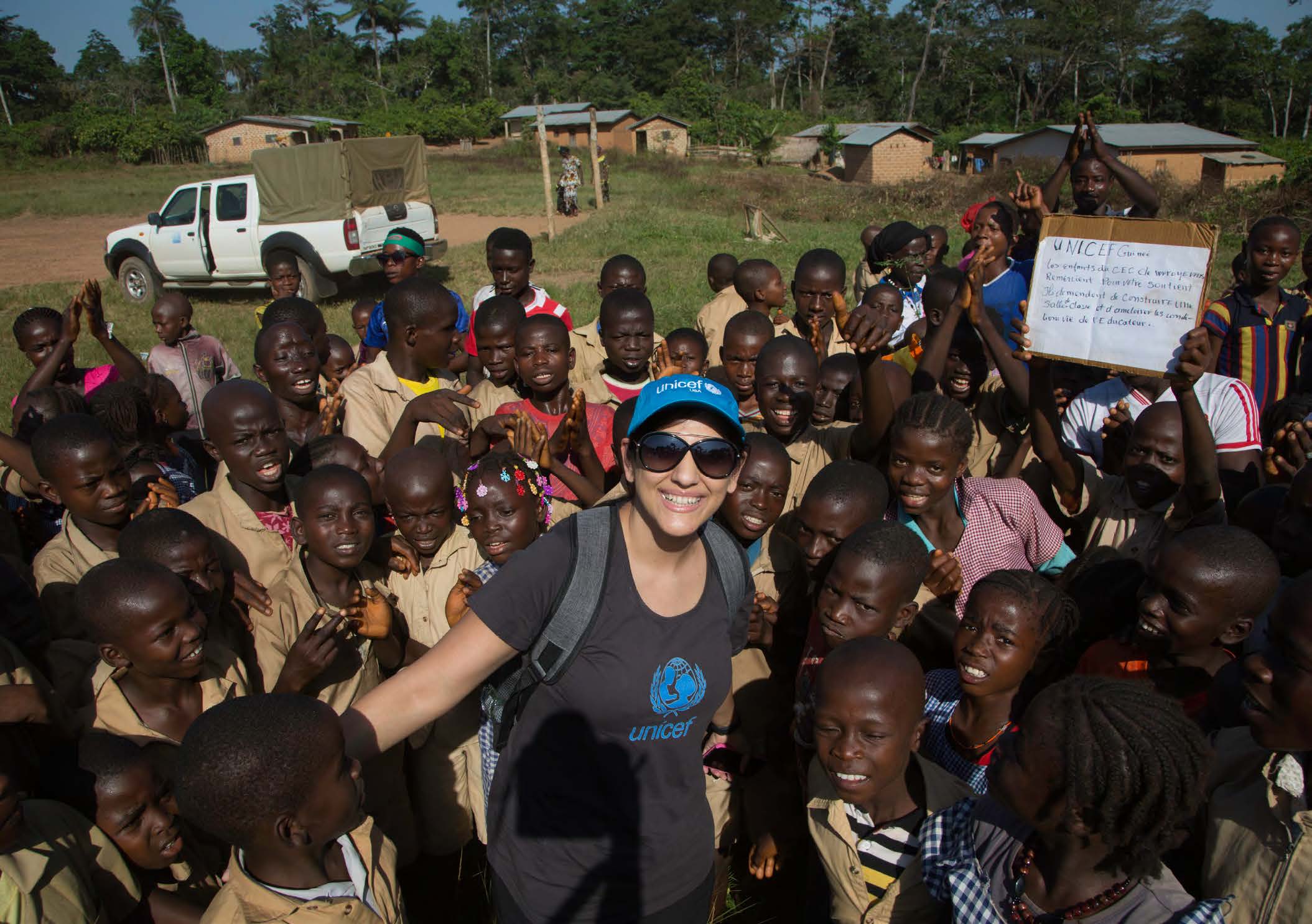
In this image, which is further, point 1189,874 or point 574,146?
point 574,146

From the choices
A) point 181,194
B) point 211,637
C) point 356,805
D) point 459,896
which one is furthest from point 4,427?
point 181,194

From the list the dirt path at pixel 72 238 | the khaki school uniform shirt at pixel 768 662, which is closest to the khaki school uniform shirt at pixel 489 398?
the khaki school uniform shirt at pixel 768 662

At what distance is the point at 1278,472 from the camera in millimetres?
3193

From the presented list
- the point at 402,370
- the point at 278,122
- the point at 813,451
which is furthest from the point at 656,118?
the point at 813,451

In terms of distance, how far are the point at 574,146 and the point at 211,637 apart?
43558 mm

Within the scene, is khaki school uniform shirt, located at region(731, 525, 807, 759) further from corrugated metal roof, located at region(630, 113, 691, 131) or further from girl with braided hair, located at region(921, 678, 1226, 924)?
corrugated metal roof, located at region(630, 113, 691, 131)

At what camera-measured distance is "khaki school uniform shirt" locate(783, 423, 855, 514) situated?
367 centimetres

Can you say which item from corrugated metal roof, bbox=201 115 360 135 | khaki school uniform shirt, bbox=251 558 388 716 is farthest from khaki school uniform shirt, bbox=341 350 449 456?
corrugated metal roof, bbox=201 115 360 135

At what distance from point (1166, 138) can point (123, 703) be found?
115 ft

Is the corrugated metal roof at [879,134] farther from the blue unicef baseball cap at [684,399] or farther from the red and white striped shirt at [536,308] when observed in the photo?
the blue unicef baseball cap at [684,399]

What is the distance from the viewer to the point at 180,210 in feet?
42.5

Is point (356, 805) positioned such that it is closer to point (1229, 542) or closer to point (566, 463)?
point (566, 463)

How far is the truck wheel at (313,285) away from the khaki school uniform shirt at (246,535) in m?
9.67

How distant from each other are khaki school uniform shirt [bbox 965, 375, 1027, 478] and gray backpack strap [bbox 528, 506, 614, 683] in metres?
2.55
